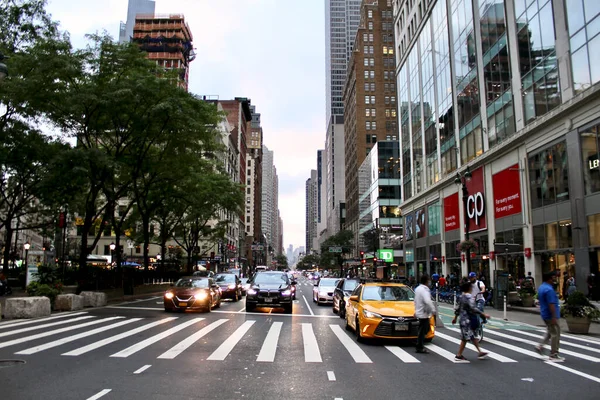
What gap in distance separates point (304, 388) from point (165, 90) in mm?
22062

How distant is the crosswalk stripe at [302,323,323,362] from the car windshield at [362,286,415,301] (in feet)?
6.35

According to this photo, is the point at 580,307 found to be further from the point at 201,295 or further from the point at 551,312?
the point at 201,295

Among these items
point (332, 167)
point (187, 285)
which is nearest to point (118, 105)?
point (187, 285)

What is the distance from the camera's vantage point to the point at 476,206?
3844 cm

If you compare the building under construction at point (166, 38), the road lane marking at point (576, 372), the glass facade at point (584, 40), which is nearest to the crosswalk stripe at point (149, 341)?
the road lane marking at point (576, 372)

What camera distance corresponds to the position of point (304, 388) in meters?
7.25

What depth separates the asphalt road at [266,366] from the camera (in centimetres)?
704

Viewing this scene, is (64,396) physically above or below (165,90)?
below

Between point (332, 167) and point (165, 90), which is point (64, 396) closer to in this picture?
point (165, 90)

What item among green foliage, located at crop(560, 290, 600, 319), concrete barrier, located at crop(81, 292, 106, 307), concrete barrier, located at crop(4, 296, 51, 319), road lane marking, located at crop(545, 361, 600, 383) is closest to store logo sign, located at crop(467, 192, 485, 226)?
green foliage, located at crop(560, 290, 600, 319)

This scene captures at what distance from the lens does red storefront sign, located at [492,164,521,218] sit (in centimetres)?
3147

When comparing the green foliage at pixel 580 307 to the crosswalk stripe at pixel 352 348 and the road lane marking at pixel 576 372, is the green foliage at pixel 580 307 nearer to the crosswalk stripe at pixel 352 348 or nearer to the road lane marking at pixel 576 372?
the road lane marking at pixel 576 372

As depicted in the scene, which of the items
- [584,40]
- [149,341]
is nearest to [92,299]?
[149,341]

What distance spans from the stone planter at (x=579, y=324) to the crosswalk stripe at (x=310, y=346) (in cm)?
828
